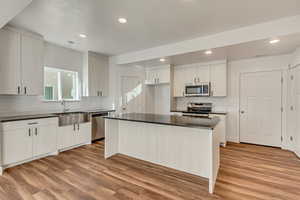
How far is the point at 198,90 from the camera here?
4.56 metres

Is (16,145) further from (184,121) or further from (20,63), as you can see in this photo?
(184,121)

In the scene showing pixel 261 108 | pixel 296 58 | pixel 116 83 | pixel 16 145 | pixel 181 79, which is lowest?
pixel 16 145

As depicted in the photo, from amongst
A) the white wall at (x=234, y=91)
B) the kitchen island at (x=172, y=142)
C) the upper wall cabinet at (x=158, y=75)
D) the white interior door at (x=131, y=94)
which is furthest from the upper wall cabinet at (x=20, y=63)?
the white wall at (x=234, y=91)

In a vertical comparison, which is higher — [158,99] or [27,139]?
[158,99]

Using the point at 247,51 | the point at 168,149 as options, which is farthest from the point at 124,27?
the point at 247,51

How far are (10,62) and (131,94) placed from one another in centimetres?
318

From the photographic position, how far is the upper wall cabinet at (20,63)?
9.27 feet

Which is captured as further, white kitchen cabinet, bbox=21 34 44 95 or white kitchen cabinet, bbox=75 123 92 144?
white kitchen cabinet, bbox=75 123 92 144

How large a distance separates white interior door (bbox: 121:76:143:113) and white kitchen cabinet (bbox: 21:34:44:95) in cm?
233

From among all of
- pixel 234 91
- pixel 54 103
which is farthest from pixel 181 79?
pixel 54 103

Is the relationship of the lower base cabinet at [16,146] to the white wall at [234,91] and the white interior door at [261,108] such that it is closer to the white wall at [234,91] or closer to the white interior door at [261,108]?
the white wall at [234,91]

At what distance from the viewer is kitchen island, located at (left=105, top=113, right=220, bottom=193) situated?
221 cm

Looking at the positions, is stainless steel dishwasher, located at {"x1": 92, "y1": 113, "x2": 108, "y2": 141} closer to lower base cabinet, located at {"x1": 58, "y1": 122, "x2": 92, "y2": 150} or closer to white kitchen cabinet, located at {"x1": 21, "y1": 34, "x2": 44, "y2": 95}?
lower base cabinet, located at {"x1": 58, "y1": 122, "x2": 92, "y2": 150}

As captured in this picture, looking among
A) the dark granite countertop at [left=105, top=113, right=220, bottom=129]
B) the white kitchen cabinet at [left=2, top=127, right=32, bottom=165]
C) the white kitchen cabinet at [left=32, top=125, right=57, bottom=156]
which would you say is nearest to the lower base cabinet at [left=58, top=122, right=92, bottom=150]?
the white kitchen cabinet at [left=32, top=125, right=57, bottom=156]
